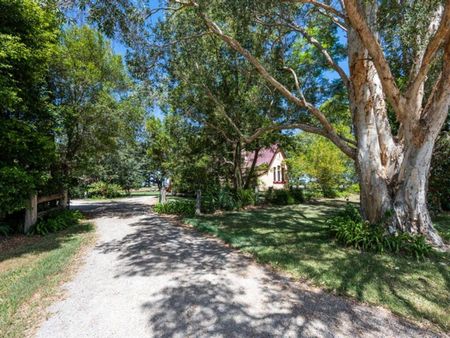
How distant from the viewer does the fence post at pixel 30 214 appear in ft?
25.6

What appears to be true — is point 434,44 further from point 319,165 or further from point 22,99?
point 319,165

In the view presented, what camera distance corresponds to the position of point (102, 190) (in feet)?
84.1

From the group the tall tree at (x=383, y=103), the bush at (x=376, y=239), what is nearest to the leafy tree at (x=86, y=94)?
the tall tree at (x=383, y=103)

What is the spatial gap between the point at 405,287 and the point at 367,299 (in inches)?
35.9

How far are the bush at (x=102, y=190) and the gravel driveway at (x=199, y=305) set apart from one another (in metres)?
22.1

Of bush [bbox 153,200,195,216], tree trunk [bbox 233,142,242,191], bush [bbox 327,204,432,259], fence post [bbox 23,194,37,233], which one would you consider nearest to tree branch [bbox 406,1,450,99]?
bush [bbox 327,204,432,259]

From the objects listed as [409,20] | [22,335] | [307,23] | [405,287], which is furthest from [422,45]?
[22,335]

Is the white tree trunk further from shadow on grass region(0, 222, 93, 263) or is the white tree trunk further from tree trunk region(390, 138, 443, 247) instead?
shadow on grass region(0, 222, 93, 263)

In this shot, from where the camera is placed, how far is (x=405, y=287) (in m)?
4.15

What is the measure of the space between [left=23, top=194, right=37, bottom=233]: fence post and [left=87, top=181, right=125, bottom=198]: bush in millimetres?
18494

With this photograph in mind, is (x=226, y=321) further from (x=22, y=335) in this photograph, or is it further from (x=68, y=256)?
(x=68, y=256)

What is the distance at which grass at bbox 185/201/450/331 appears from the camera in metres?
3.69

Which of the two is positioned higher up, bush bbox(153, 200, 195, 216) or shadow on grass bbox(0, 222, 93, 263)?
bush bbox(153, 200, 195, 216)

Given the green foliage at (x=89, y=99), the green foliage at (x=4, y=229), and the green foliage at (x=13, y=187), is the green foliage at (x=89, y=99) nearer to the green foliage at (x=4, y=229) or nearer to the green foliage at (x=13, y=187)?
the green foliage at (x=13, y=187)
